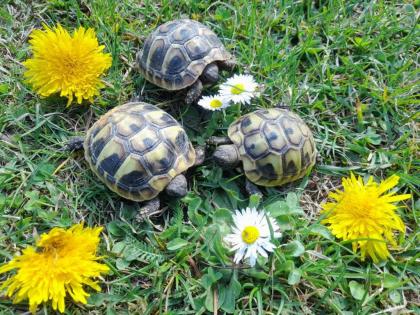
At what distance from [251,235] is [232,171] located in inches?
27.5

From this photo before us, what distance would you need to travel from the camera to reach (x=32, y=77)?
356cm

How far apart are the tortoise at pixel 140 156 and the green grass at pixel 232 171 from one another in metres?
0.18

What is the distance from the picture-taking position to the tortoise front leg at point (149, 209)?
326cm

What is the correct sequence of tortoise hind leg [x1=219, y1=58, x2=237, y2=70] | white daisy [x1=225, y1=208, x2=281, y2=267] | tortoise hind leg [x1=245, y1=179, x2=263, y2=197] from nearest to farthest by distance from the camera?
white daisy [x1=225, y1=208, x2=281, y2=267], tortoise hind leg [x1=245, y1=179, x2=263, y2=197], tortoise hind leg [x1=219, y1=58, x2=237, y2=70]

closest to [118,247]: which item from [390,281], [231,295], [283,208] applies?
[231,295]

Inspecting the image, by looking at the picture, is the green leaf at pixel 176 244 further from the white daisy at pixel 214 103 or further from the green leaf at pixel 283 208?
the white daisy at pixel 214 103

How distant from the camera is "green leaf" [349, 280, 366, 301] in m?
3.05

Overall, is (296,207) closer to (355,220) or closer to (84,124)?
(355,220)

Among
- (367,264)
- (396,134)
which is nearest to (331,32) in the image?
(396,134)

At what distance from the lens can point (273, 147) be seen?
3.30 metres

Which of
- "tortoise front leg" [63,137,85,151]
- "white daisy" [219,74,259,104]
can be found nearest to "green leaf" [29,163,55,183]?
"tortoise front leg" [63,137,85,151]

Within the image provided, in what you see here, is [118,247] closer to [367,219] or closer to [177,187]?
[177,187]

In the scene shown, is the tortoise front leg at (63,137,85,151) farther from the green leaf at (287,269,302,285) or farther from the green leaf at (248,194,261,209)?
the green leaf at (287,269,302,285)

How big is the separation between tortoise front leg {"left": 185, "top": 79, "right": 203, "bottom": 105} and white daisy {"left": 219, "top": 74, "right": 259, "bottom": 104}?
22 centimetres
